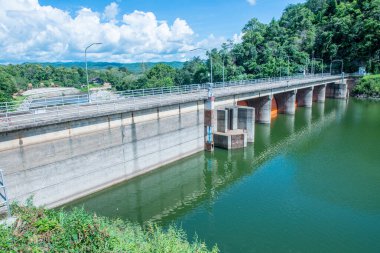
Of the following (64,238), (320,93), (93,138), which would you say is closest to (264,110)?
(93,138)

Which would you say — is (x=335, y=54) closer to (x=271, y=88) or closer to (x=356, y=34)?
(x=356, y=34)

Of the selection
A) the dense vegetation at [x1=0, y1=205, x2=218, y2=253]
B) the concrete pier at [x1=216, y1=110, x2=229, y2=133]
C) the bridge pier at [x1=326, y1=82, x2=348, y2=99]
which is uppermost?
the bridge pier at [x1=326, y1=82, x2=348, y2=99]

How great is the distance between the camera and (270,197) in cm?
2214

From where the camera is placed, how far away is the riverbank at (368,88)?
238 ft

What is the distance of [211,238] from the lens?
56.1 ft

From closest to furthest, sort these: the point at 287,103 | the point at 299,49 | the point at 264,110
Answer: the point at 264,110
the point at 287,103
the point at 299,49

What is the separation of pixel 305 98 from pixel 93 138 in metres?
52.0

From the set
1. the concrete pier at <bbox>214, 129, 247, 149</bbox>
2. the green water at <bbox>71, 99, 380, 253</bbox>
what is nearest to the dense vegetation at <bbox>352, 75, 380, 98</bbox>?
the green water at <bbox>71, 99, 380, 253</bbox>

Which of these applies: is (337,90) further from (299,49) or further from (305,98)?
(299,49)

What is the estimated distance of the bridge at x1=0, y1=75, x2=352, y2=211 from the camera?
1875cm

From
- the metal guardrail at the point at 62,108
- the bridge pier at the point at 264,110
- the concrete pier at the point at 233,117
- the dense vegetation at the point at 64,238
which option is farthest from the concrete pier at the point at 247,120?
the dense vegetation at the point at 64,238

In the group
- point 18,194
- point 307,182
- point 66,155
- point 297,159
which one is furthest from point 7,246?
point 297,159

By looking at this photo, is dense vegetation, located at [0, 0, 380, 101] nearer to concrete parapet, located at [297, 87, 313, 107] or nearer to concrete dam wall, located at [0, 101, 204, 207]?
concrete parapet, located at [297, 87, 313, 107]

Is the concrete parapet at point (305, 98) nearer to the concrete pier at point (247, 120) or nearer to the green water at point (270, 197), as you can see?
the green water at point (270, 197)
